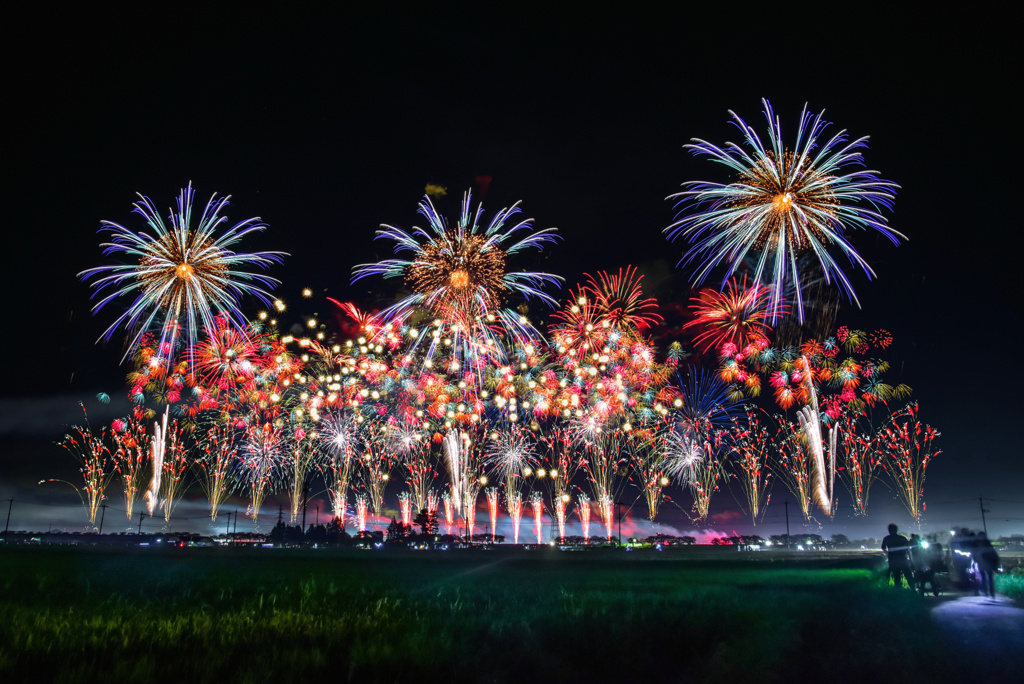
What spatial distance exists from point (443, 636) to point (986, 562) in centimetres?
1794

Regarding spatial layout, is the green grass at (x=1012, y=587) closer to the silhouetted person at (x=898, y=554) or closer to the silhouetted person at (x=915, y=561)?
the silhouetted person at (x=915, y=561)

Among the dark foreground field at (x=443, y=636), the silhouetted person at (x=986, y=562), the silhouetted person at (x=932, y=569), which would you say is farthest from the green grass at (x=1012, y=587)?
the dark foreground field at (x=443, y=636)

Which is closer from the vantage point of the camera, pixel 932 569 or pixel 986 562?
pixel 986 562

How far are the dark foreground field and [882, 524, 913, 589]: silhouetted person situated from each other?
4.05ft

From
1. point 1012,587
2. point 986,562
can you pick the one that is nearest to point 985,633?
point 986,562

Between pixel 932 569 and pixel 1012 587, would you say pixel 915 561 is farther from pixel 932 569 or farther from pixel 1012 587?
pixel 1012 587

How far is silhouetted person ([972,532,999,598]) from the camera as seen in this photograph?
1988 centimetres

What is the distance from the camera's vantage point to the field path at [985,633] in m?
11.7

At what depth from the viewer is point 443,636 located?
1252cm

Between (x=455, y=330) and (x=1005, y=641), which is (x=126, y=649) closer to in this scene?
(x=1005, y=641)

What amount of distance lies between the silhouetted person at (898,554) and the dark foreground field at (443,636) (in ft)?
4.05

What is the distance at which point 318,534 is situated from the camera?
345 ft

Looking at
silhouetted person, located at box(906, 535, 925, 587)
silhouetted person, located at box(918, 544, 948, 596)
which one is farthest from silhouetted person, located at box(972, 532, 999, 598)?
silhouetted person, located at box(906, 535, 925, 587)

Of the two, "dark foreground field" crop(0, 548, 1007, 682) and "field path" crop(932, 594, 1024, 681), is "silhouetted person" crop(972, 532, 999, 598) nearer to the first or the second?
"field path" crop(932, 594, 1024, 681)
